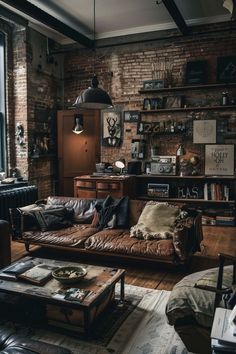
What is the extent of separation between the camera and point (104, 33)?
664 centimetres

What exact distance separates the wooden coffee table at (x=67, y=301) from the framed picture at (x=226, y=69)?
173 inches

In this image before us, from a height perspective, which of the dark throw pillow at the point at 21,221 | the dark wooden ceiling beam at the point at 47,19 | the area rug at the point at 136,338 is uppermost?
the dark wooden ceiling beam at the point at 47,19

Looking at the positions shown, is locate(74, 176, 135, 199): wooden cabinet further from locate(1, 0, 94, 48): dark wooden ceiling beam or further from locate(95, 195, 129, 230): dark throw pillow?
locate(1, 0, 94, 48): dark wooden ceiling beam

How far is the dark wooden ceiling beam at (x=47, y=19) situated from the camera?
15.4ft

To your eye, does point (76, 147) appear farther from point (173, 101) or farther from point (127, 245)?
point (127, 245)

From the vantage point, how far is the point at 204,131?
19.9 ft

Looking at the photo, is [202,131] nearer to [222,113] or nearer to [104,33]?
[222,113]

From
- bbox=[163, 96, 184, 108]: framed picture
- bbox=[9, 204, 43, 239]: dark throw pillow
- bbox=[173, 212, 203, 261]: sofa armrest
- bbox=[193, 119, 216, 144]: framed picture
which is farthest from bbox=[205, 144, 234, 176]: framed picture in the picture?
bbox=[9, 204, 43, 239]: dark throw pillow

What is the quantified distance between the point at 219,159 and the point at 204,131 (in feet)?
1.92

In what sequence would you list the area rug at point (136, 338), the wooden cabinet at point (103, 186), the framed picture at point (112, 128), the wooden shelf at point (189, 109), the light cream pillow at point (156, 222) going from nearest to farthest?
the area rug at point (136, 338), the light cream pillow at point (156, 222), the wooden cabinet at point (103, 186), the wooden shelf at point (189, 109), the framed picture at point (112, 128)

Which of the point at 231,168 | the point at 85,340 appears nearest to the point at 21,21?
the point at 231,168

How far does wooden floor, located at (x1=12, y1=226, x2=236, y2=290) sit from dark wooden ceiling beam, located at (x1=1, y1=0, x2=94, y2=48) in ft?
11.2

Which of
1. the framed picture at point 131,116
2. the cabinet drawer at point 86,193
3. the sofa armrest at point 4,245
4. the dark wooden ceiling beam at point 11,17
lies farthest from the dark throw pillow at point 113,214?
the dark wooden ceiling beam at point 11,17

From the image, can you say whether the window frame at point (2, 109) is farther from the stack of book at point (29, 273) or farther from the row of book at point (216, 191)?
the row of book at point (216, 191)
